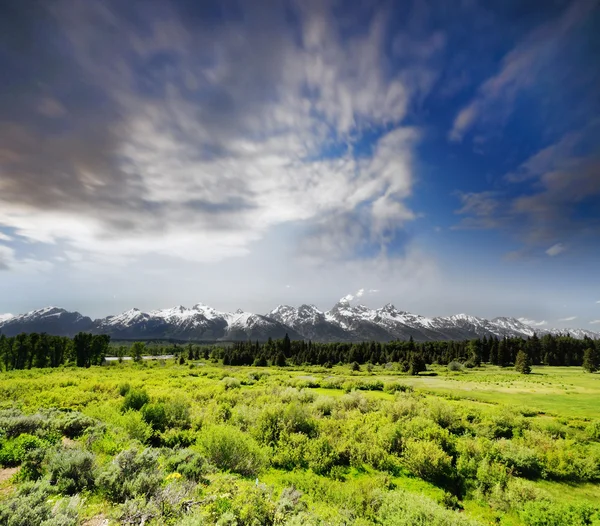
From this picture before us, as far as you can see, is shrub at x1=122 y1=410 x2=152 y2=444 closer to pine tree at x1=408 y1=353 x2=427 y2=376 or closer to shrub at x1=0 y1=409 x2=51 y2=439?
shrub at x1=0 y1=409 x2=51 y2=439

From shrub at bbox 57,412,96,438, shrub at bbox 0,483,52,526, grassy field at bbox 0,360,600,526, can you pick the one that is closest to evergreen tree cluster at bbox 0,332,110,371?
grassy field at bbox 0,360,600,526

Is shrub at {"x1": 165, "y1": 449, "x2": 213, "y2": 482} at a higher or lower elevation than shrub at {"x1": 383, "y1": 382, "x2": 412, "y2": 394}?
higher

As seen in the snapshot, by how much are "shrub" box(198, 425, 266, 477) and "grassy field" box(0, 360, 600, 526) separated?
58mm

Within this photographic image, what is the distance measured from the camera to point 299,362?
364 feet

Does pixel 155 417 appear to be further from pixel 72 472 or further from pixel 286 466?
pixel 286 466

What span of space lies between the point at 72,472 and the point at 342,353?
116173mm

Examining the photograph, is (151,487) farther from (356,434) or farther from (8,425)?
(356,434)

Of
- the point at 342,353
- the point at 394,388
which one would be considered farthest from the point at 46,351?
the point at 342,353

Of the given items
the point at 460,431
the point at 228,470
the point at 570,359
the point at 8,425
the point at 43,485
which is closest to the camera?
the point at 43,485

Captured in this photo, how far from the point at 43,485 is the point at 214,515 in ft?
18.4

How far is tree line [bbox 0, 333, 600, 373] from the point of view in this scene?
75.0 m

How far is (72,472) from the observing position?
999 cm

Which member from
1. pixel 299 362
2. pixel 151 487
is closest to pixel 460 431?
pixel 151 487

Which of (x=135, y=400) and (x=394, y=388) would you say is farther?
(x=394, y=388)
